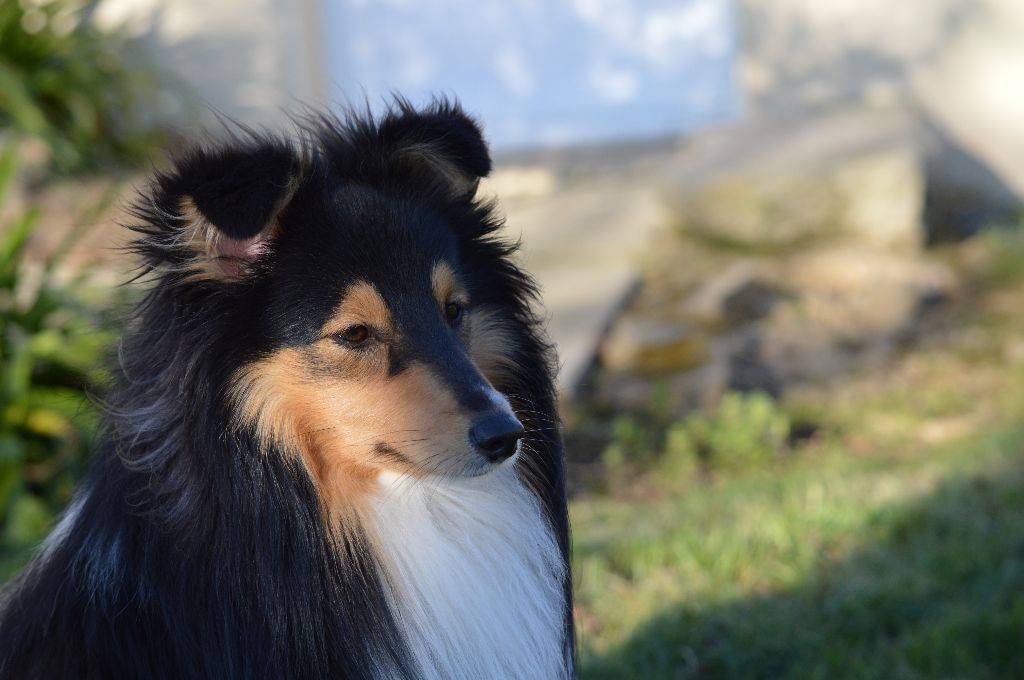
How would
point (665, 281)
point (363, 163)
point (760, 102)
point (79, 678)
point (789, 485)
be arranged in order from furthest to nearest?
point (760, 102) < point (665, 281) < point (789, 485) < point (363, 163) < point (79, 678)

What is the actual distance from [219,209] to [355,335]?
1.39 feet

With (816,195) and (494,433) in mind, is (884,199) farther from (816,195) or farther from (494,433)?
(494,433)

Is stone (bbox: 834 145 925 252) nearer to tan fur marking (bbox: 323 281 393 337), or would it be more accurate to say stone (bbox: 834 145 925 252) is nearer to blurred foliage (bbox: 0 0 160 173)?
blurred foliage (bbox: 0 0 160 173)

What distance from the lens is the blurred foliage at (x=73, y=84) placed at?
29.1 ft

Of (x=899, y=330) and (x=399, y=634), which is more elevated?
(x=399, y=634)

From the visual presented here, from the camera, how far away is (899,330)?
756 cm

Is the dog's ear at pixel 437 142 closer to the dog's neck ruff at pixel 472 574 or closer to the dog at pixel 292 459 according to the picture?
the dog at pixel 292 459

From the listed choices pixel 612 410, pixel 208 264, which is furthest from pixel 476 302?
pixel 612 410

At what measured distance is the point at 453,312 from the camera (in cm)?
276

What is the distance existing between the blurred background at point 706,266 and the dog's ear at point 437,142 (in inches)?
24.3

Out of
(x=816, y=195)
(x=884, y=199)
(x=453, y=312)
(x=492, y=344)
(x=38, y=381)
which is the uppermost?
(x=453, y=312)

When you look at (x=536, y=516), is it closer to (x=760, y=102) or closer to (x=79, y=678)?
(x=79, y=678)

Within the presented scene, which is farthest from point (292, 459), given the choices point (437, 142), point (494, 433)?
point (437, 142)

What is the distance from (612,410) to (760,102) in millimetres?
4839
